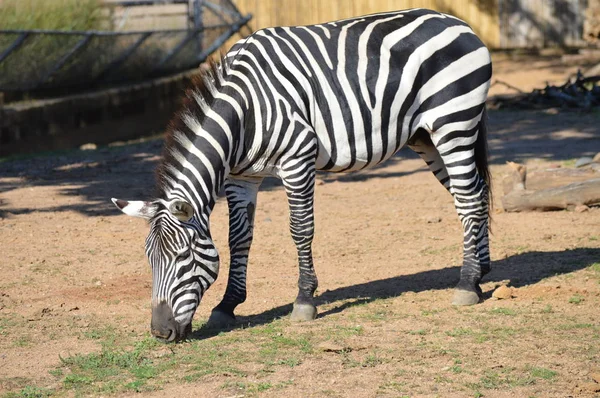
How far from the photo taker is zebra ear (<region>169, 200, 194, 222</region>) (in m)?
5.18

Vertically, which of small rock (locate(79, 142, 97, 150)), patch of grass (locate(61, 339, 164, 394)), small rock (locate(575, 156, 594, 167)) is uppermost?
patch of grass (locate(61, 339, 164, 394))

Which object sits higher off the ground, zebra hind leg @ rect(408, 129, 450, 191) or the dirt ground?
zebra hind leg @ rect(408, 129, 450, 191)

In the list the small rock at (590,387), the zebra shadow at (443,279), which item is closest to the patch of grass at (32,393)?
the zebra shadow at (443,279)

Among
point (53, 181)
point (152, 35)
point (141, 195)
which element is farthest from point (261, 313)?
point (152, 35)

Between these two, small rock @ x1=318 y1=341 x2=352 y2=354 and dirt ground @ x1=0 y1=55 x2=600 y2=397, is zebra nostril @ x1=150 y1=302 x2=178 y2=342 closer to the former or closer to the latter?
dirt ground @ x1=0 y1=55 x2=600 y2=397

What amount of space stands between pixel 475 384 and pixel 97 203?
20.3 ft

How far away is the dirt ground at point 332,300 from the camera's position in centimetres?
479

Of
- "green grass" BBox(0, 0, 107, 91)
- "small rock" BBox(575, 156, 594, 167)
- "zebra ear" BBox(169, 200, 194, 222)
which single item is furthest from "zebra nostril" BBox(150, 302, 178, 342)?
"green grass" BBox(0, 0, 107, 91)

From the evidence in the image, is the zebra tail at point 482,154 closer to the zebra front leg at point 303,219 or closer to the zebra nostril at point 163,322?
the zebra front leg at point 303,219

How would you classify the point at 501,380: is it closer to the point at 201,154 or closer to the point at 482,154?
the point at 201,154

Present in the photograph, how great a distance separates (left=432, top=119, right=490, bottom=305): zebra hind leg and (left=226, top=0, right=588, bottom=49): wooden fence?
621 inches

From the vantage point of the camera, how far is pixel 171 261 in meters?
5.28

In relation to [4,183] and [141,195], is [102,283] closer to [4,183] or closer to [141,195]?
[141,195]

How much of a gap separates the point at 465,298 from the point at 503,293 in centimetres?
31
